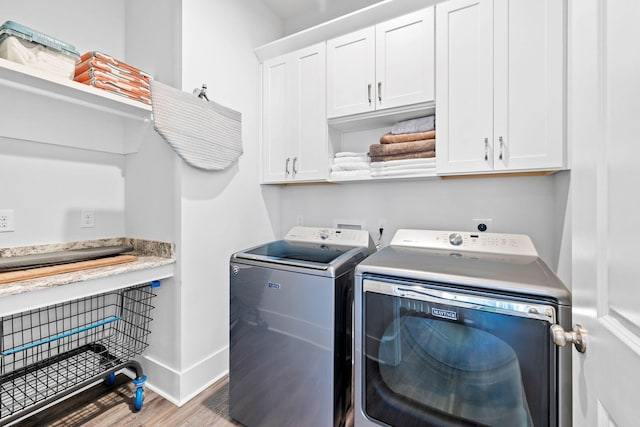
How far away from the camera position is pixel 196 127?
1.72 m

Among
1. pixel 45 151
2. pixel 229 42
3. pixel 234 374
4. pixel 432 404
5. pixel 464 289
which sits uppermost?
pixel 229 42

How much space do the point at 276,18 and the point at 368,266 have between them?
92.8 inches

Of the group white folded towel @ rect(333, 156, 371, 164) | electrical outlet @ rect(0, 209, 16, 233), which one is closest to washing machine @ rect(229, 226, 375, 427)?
white folded towel @ rect(333, 156, 371, 164)

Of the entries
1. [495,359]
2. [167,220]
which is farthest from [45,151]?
[495,359]

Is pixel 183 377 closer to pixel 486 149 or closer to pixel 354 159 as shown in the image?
pixel 354 159

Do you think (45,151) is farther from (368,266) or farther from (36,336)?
(368,266)

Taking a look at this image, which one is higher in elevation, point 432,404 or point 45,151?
point 45,151

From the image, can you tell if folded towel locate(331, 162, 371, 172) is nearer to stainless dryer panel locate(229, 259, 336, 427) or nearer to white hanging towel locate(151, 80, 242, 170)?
white hanging towel locate(151, 80, 242, 170)

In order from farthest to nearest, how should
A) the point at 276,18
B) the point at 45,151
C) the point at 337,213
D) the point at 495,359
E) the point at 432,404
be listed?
1. the point at 276,18
2. the point at 337,213
3. the point at 45,151
4. the point at 432,404
5. the point at 495,359

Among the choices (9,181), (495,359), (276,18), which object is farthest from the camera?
(276,18)

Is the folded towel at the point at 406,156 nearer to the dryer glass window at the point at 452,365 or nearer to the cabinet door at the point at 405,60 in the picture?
the cabinet door at the point at 405,60

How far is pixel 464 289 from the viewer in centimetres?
109

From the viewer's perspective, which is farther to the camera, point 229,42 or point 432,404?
point 229,42

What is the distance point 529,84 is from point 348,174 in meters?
1.07
